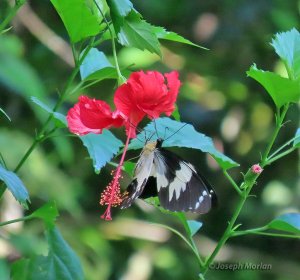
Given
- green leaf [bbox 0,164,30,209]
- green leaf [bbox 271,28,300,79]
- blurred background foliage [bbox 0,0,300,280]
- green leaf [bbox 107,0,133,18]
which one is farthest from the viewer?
blurred background foliage [bbox 0,0,300,280]

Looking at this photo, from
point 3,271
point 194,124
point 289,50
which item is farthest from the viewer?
point 194,124

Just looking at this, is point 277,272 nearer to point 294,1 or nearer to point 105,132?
point 294,1

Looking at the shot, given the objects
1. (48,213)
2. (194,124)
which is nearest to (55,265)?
(48,213)

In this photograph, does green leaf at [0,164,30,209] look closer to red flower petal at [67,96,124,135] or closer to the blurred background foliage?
red flower petal at [67,96,124,135]

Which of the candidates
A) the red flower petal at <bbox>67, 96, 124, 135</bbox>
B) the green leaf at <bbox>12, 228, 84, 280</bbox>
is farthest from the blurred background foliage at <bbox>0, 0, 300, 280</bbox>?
the red flower petal at <bbox>67, 96, 124, 135</bbox>

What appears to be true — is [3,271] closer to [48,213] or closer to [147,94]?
[48,213]
